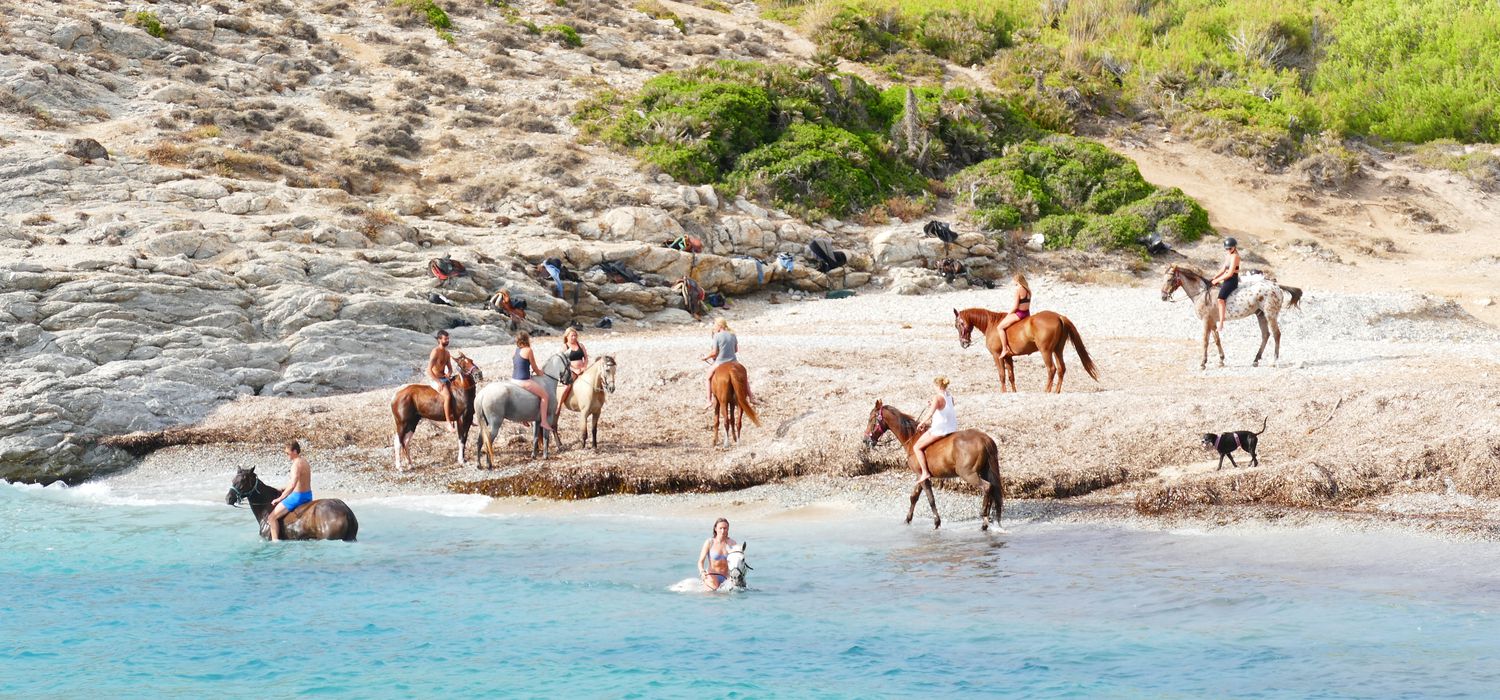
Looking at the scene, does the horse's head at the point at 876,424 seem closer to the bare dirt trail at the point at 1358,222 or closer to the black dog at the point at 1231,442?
the black dog at the point at 1231,442

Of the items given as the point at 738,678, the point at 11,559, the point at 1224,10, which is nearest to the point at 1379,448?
the point at 738,678

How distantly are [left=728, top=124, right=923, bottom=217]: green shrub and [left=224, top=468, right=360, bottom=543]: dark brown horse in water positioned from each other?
24.2 metres

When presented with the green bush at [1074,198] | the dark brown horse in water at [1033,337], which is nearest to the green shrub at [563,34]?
the green bush at [1074,198]

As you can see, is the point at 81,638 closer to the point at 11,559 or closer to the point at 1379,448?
the point at 11,559

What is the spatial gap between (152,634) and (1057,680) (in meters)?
8.43

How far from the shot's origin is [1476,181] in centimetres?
4184

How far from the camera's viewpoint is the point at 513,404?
57.9 ft

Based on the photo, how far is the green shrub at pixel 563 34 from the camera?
5153 cm

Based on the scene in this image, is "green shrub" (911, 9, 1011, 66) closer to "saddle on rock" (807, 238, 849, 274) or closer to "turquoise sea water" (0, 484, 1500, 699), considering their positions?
"saddle on rock" (807, 238, 849, 274)

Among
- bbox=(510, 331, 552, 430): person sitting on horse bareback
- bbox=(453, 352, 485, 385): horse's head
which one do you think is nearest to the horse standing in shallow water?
bbox=(510, 331, 552, 430): person sitting on horse bareback

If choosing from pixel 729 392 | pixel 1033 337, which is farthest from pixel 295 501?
pixel 1033 337

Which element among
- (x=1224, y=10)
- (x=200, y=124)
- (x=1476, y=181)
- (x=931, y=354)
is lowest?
(x=931, y=354)

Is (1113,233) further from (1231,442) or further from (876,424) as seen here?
(876,424)

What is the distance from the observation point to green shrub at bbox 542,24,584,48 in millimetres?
51531
